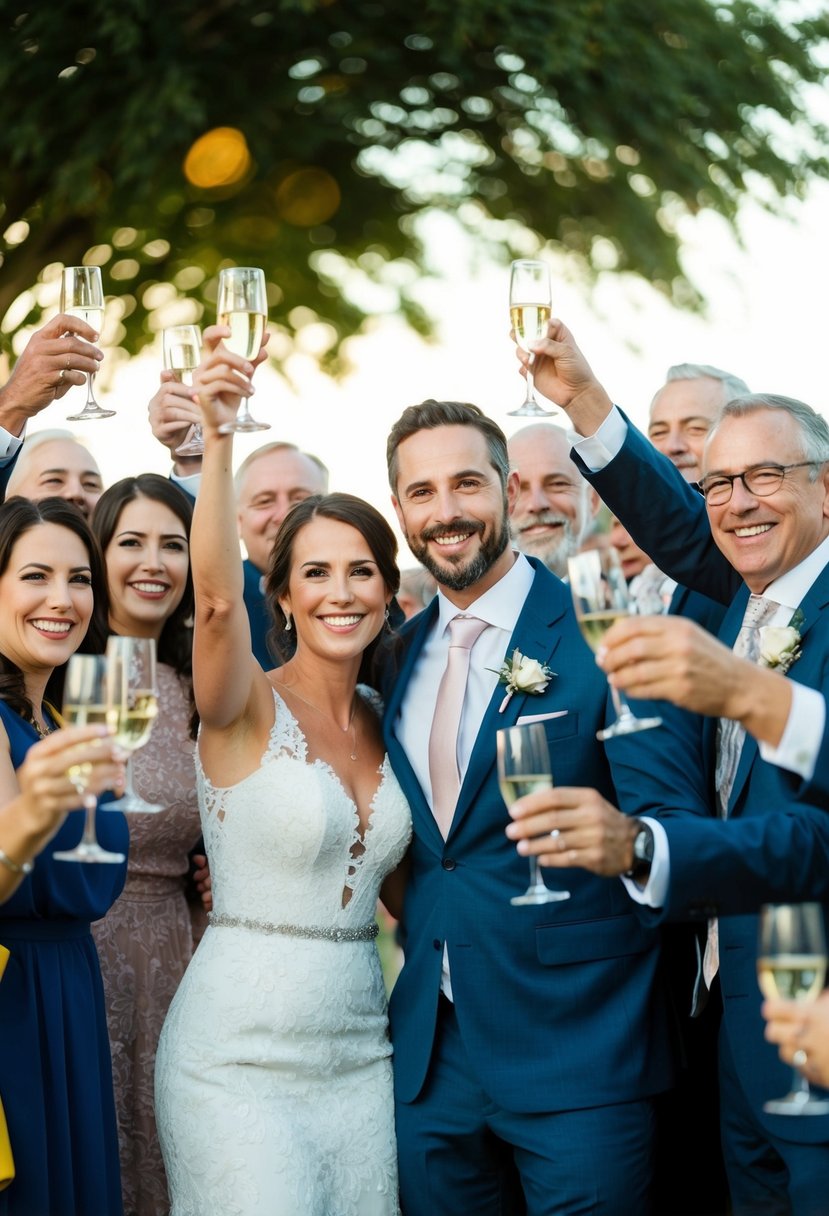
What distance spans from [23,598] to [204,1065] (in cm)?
153

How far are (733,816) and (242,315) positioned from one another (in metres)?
1.93

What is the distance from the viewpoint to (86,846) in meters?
3.56

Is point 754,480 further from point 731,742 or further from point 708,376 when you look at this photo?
point 708,376

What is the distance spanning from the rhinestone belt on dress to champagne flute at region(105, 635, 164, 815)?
1.32 m

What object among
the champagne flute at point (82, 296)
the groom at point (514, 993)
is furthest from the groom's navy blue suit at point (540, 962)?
the champagne flute at point (82, 296)

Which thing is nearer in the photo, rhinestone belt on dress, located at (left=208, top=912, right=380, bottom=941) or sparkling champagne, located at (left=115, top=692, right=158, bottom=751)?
sparkling champagne, located at (left=115, top=692, right=158, bottom=751)

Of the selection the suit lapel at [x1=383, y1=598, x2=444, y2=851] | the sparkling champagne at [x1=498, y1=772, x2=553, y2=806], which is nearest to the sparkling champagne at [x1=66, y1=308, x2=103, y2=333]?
the suit lapel at [x1=383, y1=598, x2=444, y2=851]

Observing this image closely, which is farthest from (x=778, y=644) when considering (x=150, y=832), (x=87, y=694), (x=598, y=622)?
(x=150, y=832)

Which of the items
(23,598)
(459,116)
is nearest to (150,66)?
(459,116)

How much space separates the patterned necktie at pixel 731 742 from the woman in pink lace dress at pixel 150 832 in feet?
6.51

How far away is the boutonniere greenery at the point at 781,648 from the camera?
4.28m

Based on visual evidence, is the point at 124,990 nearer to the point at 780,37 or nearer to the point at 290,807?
the point at 290,807

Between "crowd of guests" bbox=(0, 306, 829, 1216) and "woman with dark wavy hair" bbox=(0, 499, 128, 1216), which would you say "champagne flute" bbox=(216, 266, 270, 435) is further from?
"woman with dark wavy hair" bbox=(0, 499, 128, 1216)

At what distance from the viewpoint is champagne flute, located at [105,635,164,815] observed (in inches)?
137
